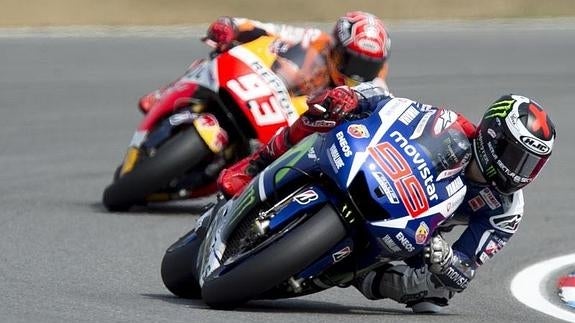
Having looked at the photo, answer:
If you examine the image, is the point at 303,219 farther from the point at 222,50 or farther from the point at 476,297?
the point at 222,50

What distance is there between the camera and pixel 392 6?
17.0 m

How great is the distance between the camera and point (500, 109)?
6.75 meters

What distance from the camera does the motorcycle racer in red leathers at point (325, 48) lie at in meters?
9.35

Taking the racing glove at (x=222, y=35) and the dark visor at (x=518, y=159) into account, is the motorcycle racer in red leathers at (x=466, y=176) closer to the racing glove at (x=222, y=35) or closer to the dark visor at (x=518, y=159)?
the dark visor at (x=518, y=159)

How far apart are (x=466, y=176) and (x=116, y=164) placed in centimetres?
601

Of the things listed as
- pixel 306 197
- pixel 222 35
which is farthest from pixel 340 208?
pixel 222 35

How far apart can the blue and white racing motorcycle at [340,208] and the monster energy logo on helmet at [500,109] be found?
0.56 feet

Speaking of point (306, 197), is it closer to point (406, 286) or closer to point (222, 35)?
point (406, 286)

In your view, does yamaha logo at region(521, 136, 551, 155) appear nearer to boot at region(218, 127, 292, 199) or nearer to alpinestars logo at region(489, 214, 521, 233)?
alpinestars logo at region(489, 214, 521, 233)

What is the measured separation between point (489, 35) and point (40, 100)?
485 centimetres

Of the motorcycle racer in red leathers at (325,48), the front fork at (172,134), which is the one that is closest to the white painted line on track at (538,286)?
the motorcycle racer in red leathers at (325,48)

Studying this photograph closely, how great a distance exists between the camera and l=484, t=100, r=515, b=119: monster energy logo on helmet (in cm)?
673

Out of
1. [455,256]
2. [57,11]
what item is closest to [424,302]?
[455,256]

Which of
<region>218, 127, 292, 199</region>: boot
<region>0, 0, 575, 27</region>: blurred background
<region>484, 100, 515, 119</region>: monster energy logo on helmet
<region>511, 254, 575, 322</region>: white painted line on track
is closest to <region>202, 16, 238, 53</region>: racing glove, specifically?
<region>511, 254, 575, 322</region>: white painted line on track
